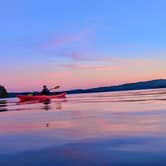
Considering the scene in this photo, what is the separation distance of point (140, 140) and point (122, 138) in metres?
0.86

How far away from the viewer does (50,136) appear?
49.8 ft

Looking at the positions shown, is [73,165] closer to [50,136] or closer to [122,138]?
[122,138]

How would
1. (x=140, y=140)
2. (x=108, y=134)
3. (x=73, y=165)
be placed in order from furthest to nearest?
1. (x=108, y=134)
2. (x=140, y=140)
3. (x=73, y=165)

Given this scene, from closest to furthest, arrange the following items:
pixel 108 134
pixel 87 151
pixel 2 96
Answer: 1. pixel 87 151
2. pixel 108 134
3. pixel 2 96

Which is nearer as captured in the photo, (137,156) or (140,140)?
(137,156)

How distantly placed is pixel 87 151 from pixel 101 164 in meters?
2.03

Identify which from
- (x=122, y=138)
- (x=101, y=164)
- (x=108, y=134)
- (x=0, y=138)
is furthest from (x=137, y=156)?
(x=0, y=138)

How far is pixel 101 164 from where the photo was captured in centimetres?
919

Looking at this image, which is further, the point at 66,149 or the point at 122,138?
the point at 122,138

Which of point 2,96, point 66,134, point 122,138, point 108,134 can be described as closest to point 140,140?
point 122,138

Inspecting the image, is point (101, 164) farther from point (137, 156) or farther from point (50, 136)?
point (50, 136)

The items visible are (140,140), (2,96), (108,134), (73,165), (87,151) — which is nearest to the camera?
(73,165)

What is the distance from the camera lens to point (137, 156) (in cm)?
997

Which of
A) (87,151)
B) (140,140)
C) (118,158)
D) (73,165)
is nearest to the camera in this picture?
(73,165)
